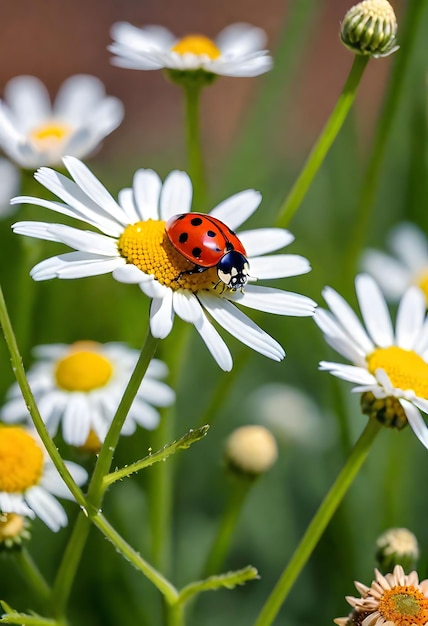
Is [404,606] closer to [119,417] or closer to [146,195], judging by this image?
[119,417]

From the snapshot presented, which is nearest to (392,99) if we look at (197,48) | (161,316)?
(197,48)

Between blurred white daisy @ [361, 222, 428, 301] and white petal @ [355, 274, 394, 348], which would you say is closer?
white petal @ [355, 274, 394, 348]

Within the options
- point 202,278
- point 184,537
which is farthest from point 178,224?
point 184,537

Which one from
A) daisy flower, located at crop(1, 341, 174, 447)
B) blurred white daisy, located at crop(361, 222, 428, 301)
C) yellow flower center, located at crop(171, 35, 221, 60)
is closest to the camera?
daisy flower, located at crop(1, 341, 174, 447)

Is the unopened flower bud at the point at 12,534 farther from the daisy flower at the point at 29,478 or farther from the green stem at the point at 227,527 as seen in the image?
the green stem at the point at 227,527

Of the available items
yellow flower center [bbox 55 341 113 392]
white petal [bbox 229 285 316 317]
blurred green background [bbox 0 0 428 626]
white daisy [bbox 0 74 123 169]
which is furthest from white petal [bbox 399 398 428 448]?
white daisy [bbox 0 74 123 169]

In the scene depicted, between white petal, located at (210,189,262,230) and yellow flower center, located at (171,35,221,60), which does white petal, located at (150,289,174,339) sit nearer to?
white petal, located at (210,189,262,230)

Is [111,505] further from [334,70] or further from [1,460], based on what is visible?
[334,70]
